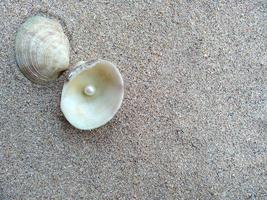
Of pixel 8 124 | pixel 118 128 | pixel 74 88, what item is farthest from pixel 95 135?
pixel 8 124

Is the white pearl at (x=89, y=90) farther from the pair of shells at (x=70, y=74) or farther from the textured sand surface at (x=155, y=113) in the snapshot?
the textured sand surface at (x=155, y=113)

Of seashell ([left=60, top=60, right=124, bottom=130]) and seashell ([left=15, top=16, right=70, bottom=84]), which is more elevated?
seashell ([left=15, top=16, right=70, bottom=84])

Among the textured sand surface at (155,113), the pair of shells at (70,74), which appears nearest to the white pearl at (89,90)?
the pair of shells at (70,74)

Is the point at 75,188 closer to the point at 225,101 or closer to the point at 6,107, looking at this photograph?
the point at 6,107

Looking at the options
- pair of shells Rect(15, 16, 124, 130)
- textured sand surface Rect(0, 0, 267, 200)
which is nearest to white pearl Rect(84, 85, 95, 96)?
pair of shells Rect(15, 16, 124, 130)

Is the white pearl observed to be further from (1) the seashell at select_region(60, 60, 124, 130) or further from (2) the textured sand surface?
(2) the textured sand surface

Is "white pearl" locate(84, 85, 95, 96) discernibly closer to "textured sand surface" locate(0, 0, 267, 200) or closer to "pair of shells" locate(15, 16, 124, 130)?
"pair of shells" locate(15, 16, 124, 130)
